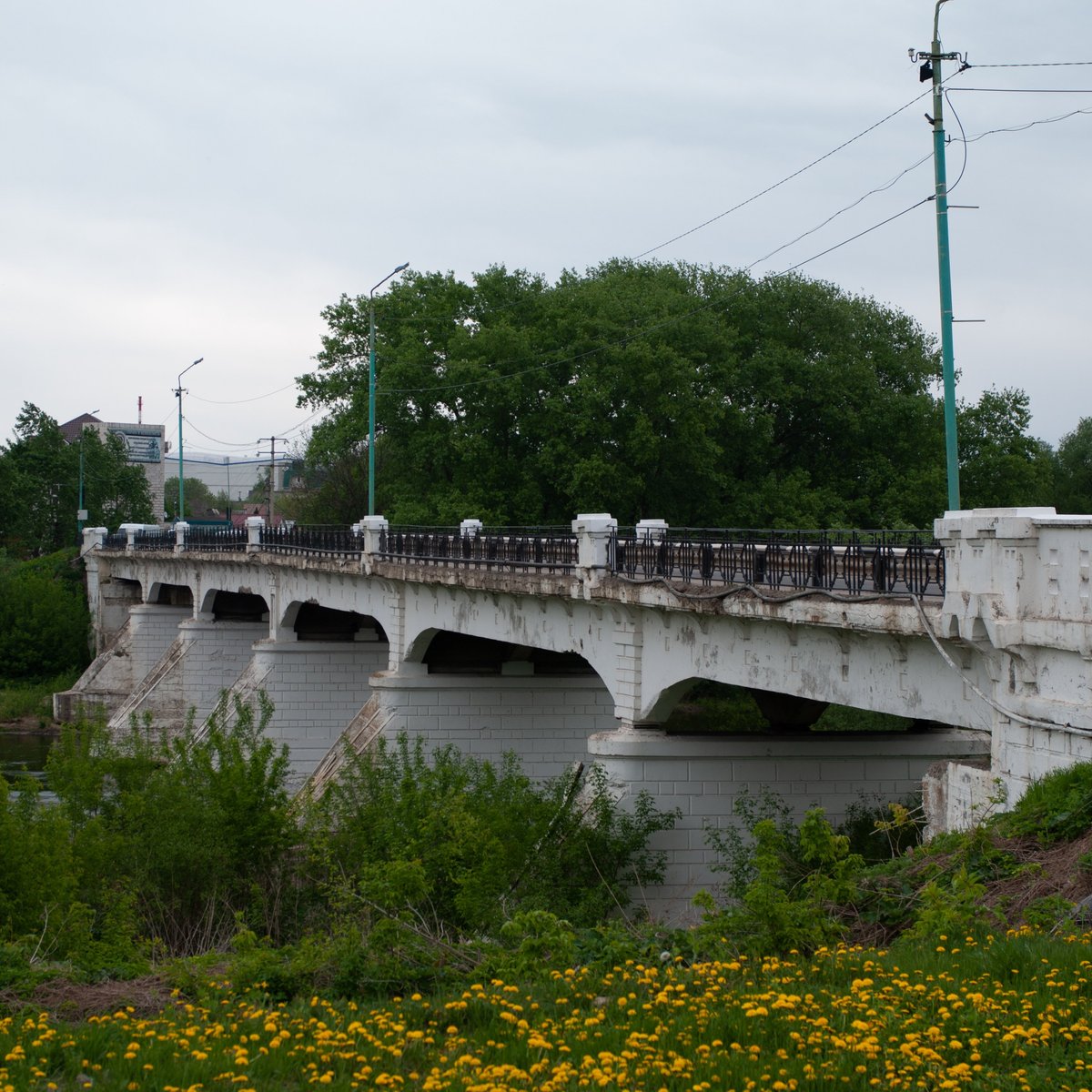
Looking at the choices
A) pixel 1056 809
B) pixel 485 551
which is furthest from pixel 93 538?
pixel 1056 809

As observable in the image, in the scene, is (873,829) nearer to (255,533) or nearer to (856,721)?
(856,721)

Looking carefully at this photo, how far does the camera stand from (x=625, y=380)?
4938cm

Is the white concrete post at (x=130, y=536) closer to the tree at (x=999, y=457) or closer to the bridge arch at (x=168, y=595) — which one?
the bridge arch at (x=168, y=595)

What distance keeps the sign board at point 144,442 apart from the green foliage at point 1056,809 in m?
121

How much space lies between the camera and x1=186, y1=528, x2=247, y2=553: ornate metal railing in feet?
163

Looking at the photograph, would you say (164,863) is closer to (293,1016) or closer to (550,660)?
(293,1016)

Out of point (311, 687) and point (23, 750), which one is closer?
point (311, 687)

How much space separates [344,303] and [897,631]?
47.3m

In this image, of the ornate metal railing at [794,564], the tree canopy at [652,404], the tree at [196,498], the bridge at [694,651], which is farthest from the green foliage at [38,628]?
the tree at [196,498]

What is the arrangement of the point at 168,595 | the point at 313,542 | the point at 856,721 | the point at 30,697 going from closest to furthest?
the point at 313,542, the point at 856,721, the point at 30,697, the point at 168,595

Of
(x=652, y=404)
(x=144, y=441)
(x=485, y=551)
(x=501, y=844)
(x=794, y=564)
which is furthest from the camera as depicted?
(x=144, y=441)

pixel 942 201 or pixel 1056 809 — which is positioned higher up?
pixel 942 201

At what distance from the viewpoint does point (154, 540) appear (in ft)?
208

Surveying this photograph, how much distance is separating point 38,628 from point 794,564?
56.2m
